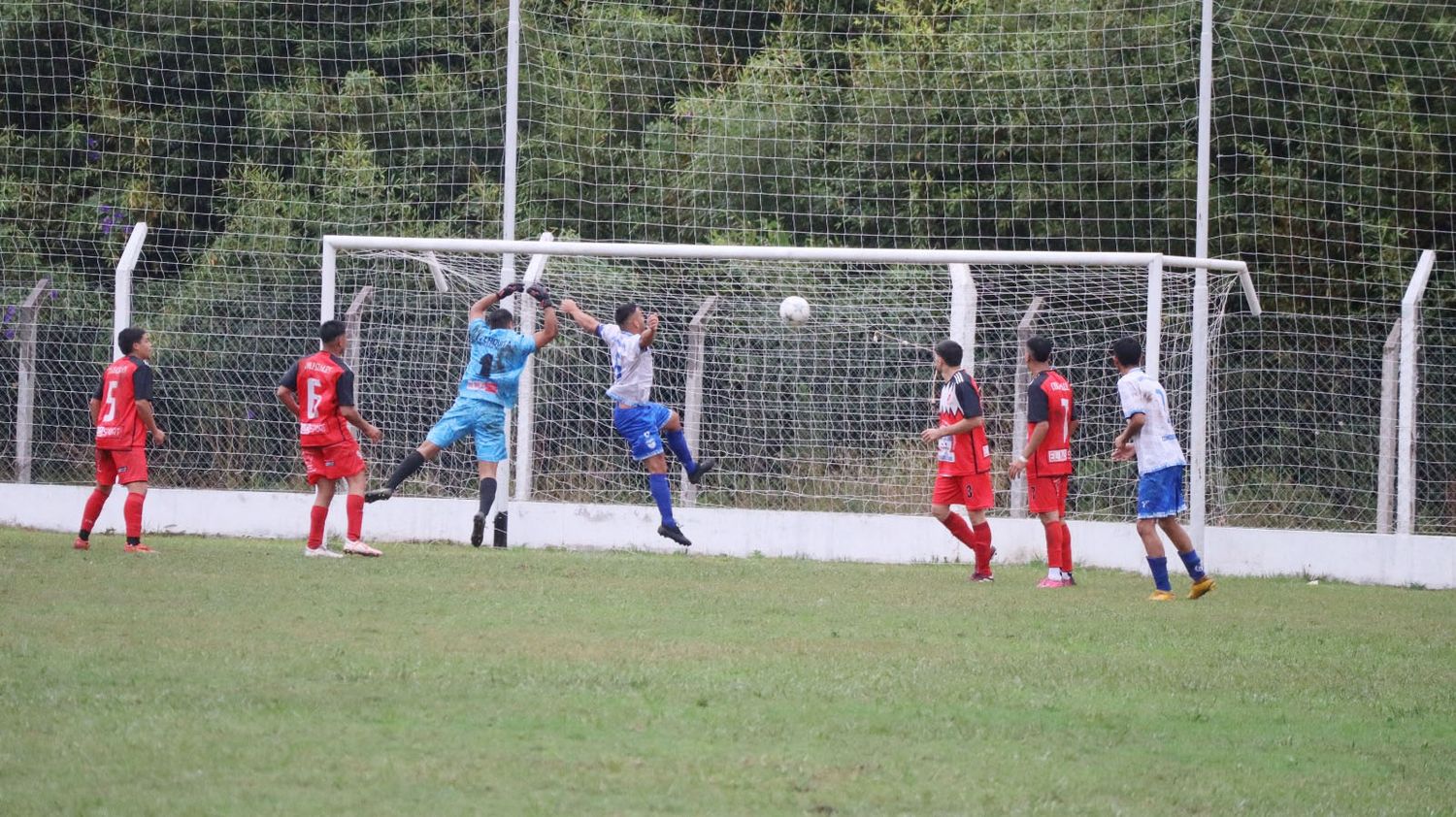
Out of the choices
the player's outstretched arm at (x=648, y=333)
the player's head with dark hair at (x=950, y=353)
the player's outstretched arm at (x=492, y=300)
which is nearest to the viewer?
the player's head with dark hair at (x=950, y=353)

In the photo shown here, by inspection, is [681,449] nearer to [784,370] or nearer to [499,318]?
[499,318]

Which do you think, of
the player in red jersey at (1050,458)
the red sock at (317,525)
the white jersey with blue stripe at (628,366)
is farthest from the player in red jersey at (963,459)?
the red sock at (317,525)

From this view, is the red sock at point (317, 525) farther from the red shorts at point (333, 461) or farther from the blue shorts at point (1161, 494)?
the blue shorts at point (1161, 494)

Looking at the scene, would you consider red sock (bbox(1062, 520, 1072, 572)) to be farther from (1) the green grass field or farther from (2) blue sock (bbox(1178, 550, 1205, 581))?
(1) the green grass field

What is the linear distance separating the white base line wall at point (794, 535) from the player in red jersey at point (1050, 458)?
200cm

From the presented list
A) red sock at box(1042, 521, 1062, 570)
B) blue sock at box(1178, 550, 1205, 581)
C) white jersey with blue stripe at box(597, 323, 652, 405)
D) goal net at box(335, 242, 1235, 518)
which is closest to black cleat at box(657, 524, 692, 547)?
white jersey with blue stripe at box(597, 323, 652, 405)

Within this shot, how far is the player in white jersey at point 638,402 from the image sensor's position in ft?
41.9

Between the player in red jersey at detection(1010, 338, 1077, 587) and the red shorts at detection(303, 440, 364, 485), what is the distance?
491 cm

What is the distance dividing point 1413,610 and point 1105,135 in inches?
281

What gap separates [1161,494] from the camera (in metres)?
10.7

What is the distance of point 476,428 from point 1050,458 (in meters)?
4.56

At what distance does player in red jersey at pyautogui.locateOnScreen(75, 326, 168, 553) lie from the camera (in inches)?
475

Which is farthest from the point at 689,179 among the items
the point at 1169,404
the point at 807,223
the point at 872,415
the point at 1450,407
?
the point at 1450,407

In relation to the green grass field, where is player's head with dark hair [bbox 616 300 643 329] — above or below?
above
